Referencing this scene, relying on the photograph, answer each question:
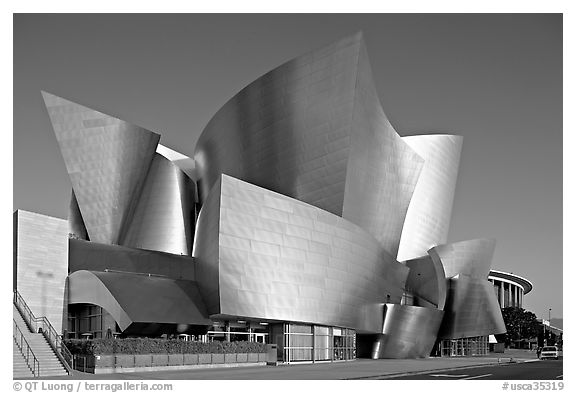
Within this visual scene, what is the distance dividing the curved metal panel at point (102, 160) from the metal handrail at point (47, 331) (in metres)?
15.1

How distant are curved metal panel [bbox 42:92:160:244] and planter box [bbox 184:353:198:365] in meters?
20.9

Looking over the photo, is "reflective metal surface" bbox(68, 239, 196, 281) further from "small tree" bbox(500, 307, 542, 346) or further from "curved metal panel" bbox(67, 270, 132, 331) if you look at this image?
"small tree" bbox(500, 307, 542, 346)

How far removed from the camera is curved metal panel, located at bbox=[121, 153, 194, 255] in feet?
162

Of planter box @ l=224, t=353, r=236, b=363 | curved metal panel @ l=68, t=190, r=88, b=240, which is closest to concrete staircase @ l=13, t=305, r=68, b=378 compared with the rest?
planter box @ l=224, t=353, r=236, b=363

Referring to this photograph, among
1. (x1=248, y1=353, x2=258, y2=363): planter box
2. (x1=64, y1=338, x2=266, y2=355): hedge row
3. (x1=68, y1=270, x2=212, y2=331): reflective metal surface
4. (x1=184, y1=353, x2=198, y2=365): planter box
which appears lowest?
(x1=248, y1=353, x2=258, y2=363): planter box

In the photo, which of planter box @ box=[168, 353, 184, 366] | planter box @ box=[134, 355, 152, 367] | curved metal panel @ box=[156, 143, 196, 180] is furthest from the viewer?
curved metal panel @ box=[156, 143, 196, 180]

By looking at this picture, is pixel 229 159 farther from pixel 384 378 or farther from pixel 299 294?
pixel 384 378

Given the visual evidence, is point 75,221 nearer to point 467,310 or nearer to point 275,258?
point 275,258

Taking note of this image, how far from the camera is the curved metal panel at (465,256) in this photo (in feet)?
170

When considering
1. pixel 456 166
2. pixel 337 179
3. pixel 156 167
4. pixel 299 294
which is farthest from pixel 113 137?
pixel 456 166

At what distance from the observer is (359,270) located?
1533 inches

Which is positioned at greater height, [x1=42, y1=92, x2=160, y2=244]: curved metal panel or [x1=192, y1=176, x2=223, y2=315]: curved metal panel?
[x1=42, y1=92, x2=160, y2=244]: curved metal panel

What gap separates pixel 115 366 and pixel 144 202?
25.6 meters

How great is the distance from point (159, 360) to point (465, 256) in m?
31.7
